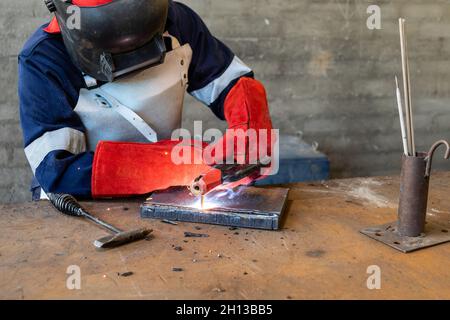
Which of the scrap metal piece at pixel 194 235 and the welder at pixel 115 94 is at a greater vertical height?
the welder at pixel 115 94

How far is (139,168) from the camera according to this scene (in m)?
1.36

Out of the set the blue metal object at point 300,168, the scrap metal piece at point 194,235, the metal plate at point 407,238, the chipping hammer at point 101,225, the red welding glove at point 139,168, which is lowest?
the blue metal object at point 300,168

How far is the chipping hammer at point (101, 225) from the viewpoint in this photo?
1120 millimetres

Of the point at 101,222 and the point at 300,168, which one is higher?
the point at 101,222

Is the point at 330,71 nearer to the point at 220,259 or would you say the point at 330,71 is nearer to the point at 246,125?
the point at 246,125

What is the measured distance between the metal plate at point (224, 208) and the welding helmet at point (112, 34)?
1.19 ft

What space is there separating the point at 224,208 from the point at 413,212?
16.9 inches

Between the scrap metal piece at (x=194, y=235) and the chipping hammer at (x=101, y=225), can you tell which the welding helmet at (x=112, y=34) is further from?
the scrap metal piece at (x=194, y=235)

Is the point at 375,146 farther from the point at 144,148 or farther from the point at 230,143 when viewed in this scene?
the point at 144,148

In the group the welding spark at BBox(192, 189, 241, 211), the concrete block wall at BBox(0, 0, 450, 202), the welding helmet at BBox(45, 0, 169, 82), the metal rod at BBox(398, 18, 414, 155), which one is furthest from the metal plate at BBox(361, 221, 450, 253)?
the concrete block wall at BBox(0, 0, 450, 202)

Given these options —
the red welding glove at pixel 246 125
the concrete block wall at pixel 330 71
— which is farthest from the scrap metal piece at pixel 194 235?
the concrete block wall at pixel 330 71

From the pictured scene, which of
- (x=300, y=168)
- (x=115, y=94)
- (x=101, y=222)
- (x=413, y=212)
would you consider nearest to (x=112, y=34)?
(x=115, y=94)
